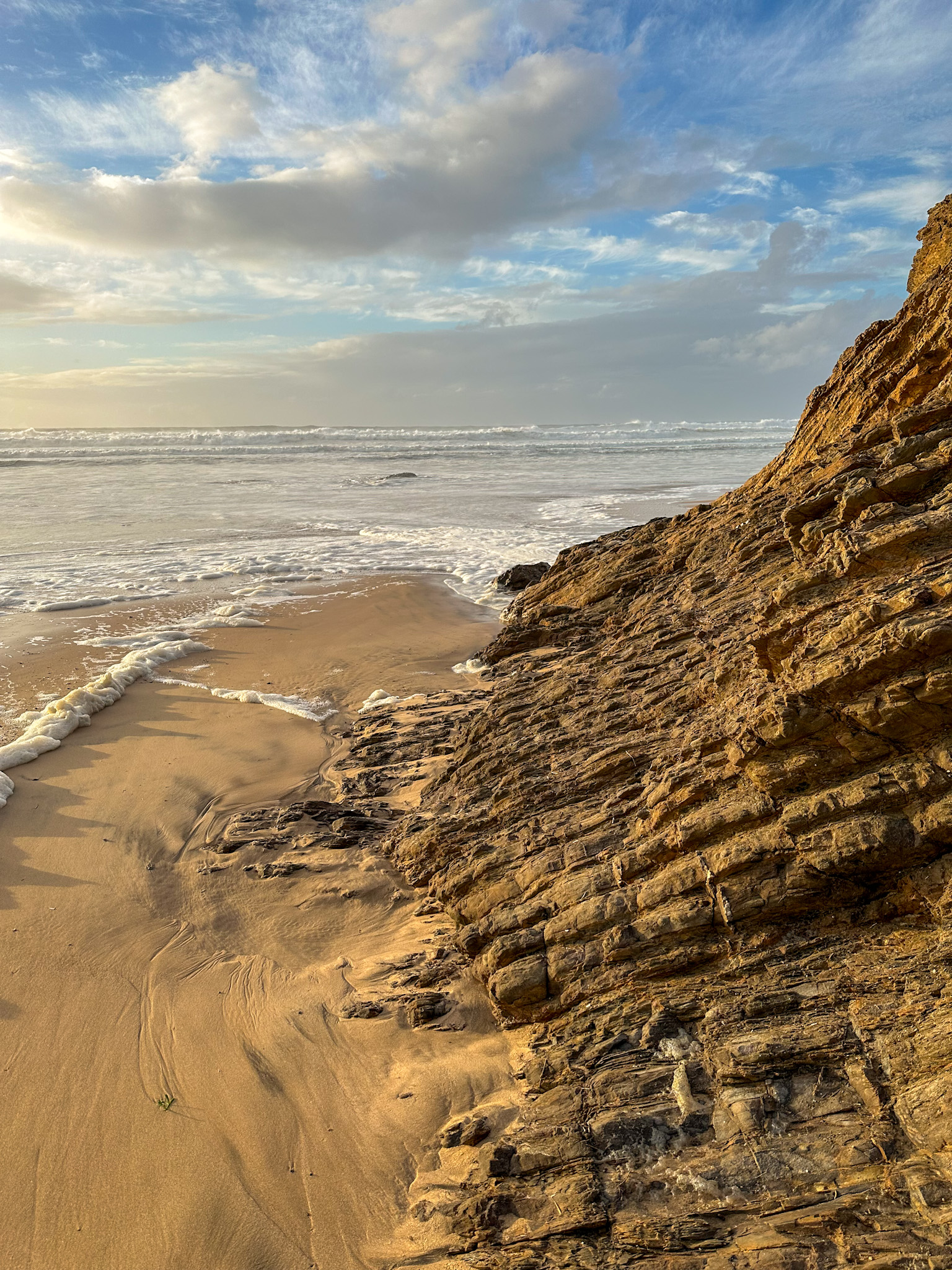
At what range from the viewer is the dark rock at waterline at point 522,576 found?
669 inches

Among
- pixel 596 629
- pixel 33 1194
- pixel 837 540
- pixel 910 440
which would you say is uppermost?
pixel 910 440

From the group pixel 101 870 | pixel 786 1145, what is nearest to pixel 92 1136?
pixel 101 870

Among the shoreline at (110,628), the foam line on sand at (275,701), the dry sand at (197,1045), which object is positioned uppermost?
the shoreline at (110,628)

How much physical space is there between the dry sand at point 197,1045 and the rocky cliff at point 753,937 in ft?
1.47

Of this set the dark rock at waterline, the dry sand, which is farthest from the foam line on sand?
the dark rock at waterline

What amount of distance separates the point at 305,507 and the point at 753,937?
29.3 metres

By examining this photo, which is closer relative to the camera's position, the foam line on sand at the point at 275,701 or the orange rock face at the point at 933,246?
the orange rock face at the point at 933,246

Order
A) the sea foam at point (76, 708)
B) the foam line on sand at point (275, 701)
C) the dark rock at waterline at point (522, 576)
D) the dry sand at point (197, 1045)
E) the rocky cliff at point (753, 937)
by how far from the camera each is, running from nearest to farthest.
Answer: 1. the rocky cliff at point (753, 937)
2. the dry sand at point (197, 1045)
3. the sea foam at point (76, 708)
4. the foam line on sand at point (275, 701)
5. the dark rock at waterline at point (522, 576)

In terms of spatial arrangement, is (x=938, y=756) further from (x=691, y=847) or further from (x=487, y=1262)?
(x=487, y=1262)

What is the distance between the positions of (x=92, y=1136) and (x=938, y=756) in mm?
5308

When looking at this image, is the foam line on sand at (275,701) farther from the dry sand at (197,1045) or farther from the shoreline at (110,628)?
the dry sand at (197,1045)

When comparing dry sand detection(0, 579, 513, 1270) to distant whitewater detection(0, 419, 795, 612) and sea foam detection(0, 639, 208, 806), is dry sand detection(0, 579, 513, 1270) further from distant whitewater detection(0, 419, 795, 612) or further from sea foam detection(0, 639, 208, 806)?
distant whitewater detection(0, 419, 795, 612)

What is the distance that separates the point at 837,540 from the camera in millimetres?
5117

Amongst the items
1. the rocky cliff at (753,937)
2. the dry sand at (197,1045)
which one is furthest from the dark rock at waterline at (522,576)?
the rocky cliff at (753,937)
